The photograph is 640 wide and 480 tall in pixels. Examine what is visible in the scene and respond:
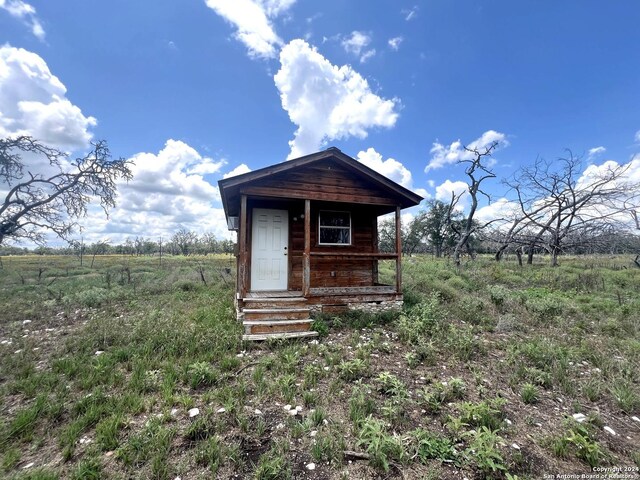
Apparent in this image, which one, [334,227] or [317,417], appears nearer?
[317,417]

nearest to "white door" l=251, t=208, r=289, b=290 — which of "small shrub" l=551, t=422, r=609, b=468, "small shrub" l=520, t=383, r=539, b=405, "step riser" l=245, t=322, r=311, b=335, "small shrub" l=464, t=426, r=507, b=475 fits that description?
"step riser" l=245, t=322, r=311, b=335

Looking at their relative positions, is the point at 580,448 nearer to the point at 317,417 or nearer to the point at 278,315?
the point at 317,417

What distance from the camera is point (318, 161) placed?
758cm

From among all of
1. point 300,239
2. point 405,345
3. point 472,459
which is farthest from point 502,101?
point 472,459

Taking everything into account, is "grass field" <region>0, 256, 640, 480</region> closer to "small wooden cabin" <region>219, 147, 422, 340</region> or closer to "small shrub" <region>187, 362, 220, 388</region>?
"small shrub" <region>187, 362, 220, 388</region>

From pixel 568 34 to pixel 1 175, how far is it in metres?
21.7

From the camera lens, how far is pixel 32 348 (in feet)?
16.9

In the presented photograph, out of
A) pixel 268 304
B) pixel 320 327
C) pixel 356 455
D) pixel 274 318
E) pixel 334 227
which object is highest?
pixel 334 227

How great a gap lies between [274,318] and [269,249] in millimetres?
2569

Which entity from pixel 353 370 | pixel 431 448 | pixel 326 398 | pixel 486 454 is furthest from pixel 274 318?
pixel 486 454

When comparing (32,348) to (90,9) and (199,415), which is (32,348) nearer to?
(199,415)

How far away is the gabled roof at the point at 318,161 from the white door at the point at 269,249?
1.09 meters

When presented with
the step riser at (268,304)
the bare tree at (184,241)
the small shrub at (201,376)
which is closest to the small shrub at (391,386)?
the small shrub at (201,376)

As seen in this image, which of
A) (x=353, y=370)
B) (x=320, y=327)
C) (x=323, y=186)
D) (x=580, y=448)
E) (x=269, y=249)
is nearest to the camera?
(x=580, y=448)
